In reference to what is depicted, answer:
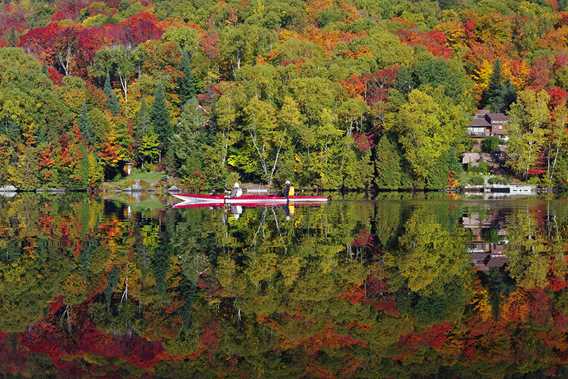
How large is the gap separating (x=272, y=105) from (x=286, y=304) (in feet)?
199

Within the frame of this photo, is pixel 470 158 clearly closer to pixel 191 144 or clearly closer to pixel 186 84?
pixel 191 144

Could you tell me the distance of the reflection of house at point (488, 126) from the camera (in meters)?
92.1

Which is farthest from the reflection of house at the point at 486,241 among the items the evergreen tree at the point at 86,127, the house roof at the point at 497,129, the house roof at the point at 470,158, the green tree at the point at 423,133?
the evergreen tree at the point at 86,127

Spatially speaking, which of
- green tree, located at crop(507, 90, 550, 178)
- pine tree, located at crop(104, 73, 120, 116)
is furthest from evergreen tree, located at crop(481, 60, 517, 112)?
pine tree, located at crop(104, 73, 120, 116)

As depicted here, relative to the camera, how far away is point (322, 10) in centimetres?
12300

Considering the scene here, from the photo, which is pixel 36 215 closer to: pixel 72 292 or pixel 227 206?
pixel 227 206

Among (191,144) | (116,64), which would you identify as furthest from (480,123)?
(116,64)

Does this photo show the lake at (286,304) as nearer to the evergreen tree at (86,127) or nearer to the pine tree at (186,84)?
the evergreen tree at (86,127)

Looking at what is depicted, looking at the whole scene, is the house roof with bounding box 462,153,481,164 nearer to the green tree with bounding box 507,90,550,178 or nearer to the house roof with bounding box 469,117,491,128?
→ the green tree with bounding box 507,90,550,178

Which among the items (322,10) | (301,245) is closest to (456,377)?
(301,245)

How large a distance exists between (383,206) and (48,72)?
2282 inches

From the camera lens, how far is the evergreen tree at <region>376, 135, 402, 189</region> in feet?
258

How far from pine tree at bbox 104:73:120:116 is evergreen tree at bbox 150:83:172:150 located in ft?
18.4

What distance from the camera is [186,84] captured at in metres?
94.2
